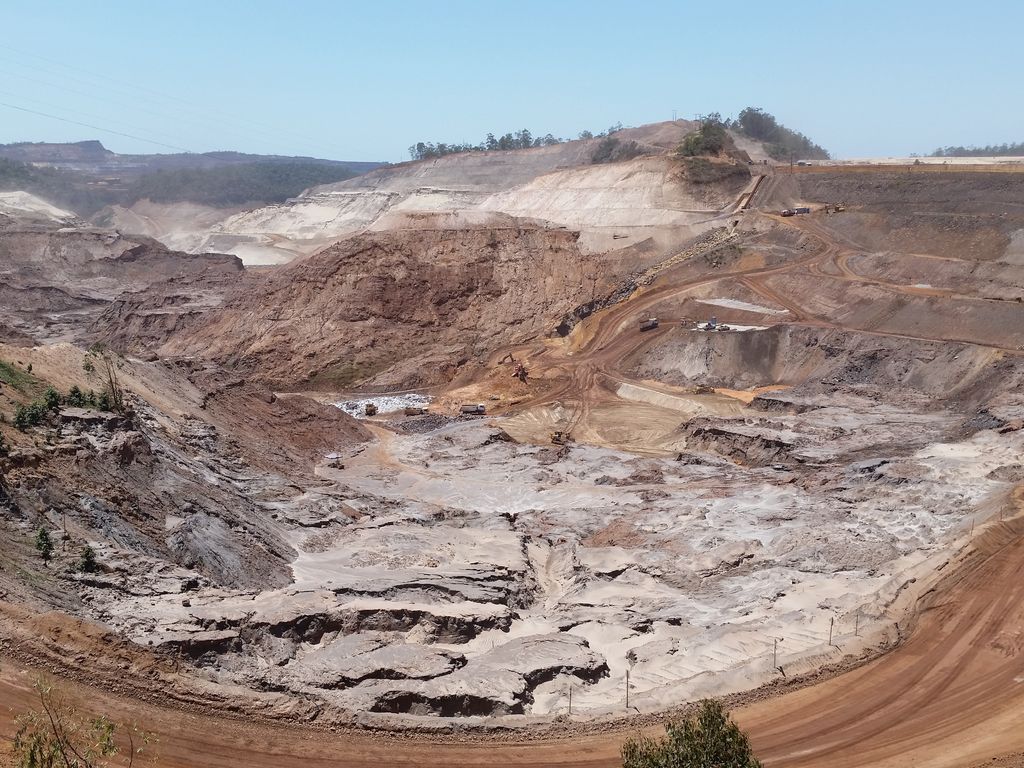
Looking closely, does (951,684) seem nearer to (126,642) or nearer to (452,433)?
(126,642)

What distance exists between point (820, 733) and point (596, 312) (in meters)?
40.6

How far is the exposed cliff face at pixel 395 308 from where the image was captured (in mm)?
51906

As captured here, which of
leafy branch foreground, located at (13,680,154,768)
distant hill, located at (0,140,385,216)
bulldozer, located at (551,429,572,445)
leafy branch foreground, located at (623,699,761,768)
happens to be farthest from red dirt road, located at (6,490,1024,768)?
distant hill, located at (0,140,385,216)

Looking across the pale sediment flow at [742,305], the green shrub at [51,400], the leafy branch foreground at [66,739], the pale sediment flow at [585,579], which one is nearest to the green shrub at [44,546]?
the pale sediment flow at [585,579]

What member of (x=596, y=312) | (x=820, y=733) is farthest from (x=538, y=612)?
(x=596, y=312)

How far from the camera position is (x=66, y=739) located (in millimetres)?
8336

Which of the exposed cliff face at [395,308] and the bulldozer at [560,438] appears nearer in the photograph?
the bulldozer at [560,438]

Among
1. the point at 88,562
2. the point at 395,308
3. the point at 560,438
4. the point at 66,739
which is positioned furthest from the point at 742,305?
A: the point at 66,739

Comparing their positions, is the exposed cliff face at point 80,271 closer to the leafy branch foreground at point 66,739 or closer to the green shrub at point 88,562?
the green shrub at point 88,562

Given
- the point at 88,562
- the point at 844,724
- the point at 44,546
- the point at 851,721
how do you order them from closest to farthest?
the point at 844,724 < the point at 851,721 < the point at 44,546 < the point at 88,562

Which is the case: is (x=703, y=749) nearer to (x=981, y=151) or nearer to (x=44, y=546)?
(x=44, y=546)

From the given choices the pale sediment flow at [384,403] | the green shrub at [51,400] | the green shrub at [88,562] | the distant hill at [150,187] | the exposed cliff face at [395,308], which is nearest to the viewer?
the green shrub at [88,562]

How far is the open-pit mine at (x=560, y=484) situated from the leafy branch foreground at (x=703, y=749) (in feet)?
14.6

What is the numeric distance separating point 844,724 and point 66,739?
1310 centimetres
